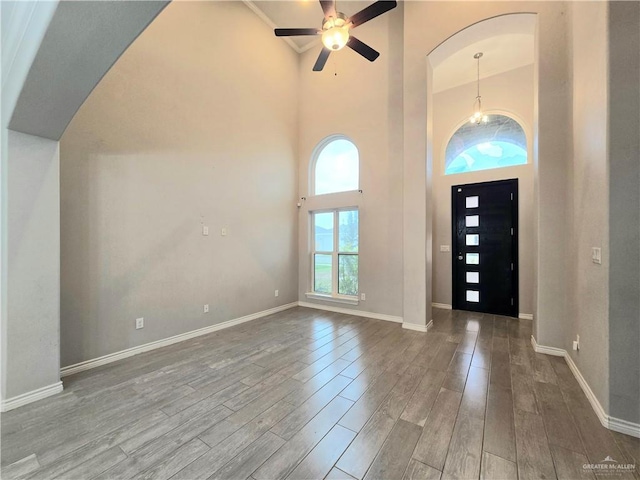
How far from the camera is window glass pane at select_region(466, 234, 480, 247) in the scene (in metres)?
4.64

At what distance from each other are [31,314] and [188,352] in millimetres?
1408

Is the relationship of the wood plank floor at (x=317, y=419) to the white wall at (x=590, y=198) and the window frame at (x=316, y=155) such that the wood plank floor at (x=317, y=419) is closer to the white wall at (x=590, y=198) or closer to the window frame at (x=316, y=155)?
the white wall at (x=590, y=198)

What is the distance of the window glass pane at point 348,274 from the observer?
4.72 meters

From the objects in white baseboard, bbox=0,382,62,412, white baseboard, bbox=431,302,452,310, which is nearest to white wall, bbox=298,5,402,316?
white baseboard, bbox=431,302,452,310

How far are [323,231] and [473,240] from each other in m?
2.83

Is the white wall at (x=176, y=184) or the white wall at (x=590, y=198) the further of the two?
the white wall at (x=176, y=184)

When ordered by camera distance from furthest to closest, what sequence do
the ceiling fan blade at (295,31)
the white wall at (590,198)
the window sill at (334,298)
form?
1. the window sill at (334,298)
2. the ceiling fan blade at (295,31)
3. the white wall at (590,198)

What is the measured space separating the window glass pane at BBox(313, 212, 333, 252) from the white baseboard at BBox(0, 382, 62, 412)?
12.9 ft

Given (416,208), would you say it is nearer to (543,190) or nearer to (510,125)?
(543,190)

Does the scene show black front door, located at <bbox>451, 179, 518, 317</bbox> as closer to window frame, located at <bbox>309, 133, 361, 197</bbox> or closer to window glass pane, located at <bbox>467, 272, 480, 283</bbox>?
window glass pane, located at <bbox>467, 272, 480, 283</bbox>

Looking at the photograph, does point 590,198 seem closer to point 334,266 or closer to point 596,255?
point 596,255

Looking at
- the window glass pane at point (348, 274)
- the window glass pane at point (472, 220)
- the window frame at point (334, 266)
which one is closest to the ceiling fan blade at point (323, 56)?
the window frame at point (334, 266)

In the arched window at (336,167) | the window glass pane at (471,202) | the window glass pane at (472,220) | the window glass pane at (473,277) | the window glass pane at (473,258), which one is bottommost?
the window glass pane at (473,277)

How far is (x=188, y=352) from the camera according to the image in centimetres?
295
